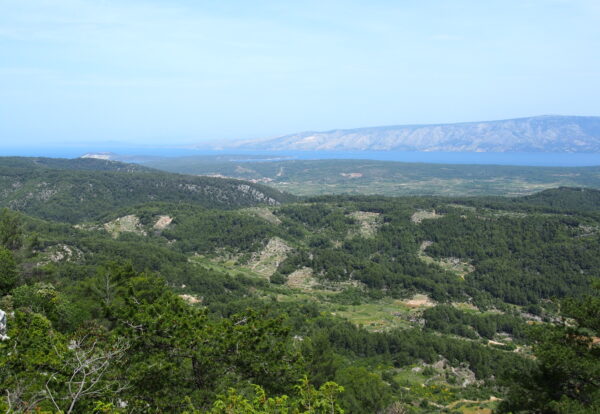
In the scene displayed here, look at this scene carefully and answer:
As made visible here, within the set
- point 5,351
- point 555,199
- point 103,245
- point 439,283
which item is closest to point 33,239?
point 103,245

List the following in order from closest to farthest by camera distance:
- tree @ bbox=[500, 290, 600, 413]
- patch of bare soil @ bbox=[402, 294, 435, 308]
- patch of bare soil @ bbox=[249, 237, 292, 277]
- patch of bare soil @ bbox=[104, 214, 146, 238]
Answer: tree @ bbox=[500, 290, 600, 413] < patch of bare soil @ bbox=[402, 294, 435, 308] < patch of bare soil @ bbox=[249, 237, 292, 277] < patch of bare soil @ bbox=[104, 214, 146, 238]

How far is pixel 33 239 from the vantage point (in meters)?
47.7

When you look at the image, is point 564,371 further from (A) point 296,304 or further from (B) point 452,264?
(B) point 452,264

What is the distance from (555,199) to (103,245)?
183 meters

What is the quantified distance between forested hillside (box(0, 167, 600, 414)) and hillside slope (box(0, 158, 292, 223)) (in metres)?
1.05

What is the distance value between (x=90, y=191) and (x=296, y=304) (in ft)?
450

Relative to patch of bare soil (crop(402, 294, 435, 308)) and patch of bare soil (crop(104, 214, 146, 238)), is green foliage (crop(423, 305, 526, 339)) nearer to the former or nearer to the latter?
patch of bare soil (crop(402, 294, 435, 308))

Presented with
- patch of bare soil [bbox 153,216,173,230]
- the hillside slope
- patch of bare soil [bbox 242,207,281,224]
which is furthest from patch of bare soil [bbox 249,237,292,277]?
the hillside slope

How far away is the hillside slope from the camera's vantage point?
149 metres

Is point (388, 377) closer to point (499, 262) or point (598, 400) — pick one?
point (598, 400)

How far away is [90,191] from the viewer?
16725 centimetres

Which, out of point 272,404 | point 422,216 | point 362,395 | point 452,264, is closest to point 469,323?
point 452,264

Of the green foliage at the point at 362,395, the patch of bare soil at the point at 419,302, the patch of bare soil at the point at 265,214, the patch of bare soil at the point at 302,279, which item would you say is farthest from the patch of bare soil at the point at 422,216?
the green foliage at the point at 362,395

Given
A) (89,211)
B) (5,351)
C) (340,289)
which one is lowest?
(340,289)
